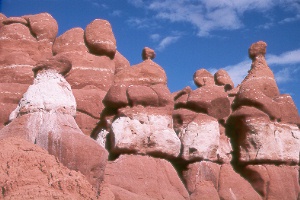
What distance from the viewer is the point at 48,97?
856cm

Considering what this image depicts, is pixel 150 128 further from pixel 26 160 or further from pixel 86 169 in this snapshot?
pixel 26 160

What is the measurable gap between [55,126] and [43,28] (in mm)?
7199

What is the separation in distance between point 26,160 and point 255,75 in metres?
9.40

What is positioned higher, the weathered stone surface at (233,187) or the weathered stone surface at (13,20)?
the weathered stone surface at (13,20)

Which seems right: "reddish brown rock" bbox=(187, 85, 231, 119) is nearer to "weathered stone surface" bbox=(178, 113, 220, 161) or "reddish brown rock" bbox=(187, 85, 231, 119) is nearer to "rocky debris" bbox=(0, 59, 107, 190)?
"weathered stone surface" bbox=(178, 113, 220, 161)

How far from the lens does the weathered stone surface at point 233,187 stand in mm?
11758

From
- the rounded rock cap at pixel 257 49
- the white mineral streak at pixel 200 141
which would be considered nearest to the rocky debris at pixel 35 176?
the white mineral streak at pixel 200 141

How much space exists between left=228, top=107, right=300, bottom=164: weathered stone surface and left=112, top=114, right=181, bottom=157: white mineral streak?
84.2 inches

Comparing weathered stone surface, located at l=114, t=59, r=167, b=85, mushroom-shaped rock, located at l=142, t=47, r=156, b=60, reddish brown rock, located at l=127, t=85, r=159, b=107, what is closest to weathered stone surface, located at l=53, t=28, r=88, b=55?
weathered stone surface, located at l=114, t=59, r=167, b=85

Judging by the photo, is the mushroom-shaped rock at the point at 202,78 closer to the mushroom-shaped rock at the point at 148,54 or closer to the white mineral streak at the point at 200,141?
the mushroom-shaped rock at the point at 148,54

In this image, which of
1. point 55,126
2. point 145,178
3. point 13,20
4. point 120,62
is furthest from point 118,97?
point 13,20

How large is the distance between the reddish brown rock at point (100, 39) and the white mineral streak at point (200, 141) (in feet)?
11.6

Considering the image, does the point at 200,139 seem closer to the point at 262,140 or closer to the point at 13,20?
the point at 262,140

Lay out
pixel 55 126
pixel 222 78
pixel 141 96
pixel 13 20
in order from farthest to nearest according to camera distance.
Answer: pixel 222 78
pixel 13 20
pixel 141 96
pixel 55 126
